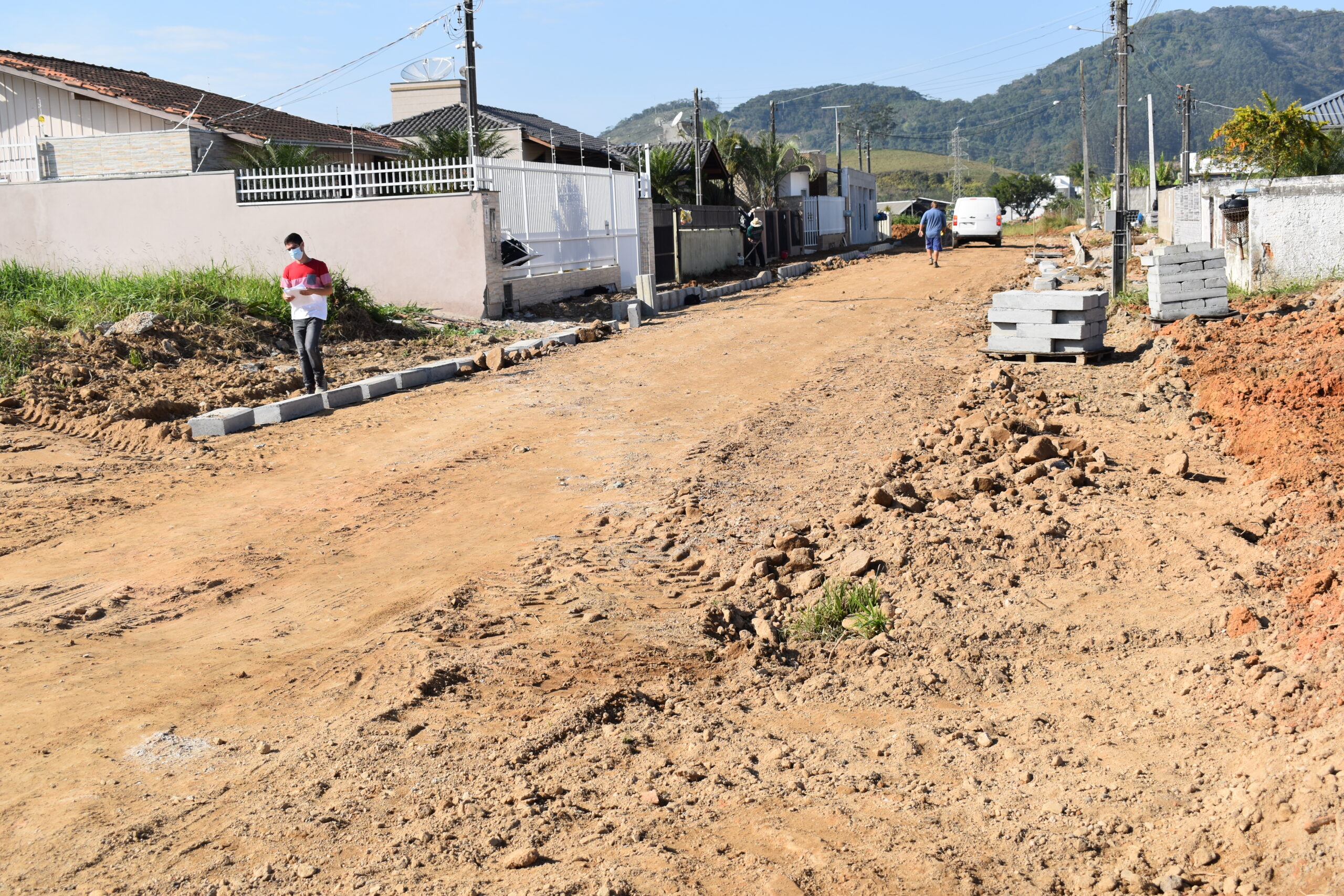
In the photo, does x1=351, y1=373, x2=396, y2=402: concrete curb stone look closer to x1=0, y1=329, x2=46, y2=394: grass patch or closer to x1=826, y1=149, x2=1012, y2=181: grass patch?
x1=0, y1=329, x2=46, y2=394: grass patch

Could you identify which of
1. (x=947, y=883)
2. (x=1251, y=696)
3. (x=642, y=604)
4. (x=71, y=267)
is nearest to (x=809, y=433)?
(x=642, y=604)

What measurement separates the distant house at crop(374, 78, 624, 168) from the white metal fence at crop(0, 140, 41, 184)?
13352 mm

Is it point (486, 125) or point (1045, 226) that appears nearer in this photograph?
point (486, 125)

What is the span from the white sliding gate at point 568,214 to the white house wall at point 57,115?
10588mm

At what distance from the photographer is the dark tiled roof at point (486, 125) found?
Answer: 37.1 m

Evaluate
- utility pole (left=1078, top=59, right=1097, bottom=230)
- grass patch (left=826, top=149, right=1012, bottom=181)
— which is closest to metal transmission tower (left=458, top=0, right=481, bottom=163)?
utility pole (left=1078, top=59, right=1097, bottom=230)

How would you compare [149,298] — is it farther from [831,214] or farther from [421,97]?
[831,214]

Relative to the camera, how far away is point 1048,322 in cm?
1266

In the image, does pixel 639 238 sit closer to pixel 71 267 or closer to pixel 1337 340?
pixel 71 267

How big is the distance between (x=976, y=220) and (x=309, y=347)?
36218 millimetres

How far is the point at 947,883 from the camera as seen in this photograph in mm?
3271

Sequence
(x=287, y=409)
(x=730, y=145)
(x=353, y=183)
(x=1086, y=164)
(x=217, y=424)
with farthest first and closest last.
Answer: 1. (x=730, y=145)
2. (x=1086, y=164)
3. (x=353, y=183)
4. (x=287, y=409)
5. (x=217, y=424)

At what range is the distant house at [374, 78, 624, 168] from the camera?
36.9 metres

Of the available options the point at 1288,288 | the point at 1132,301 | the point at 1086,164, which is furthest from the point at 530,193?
the point at 1086,164
